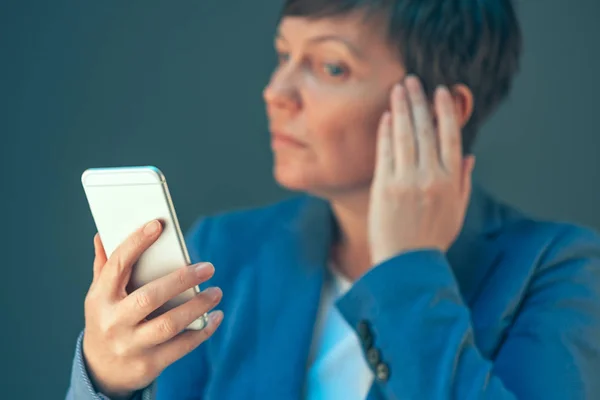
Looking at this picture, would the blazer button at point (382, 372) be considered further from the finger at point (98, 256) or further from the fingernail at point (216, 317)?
the finger at point (98, 256)

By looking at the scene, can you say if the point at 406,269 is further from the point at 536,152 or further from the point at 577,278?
the point at 536,152

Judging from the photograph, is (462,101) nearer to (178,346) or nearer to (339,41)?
(339,41)

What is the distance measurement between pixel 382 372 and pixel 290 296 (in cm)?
21

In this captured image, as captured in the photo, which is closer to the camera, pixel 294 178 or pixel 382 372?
pixel 382 372

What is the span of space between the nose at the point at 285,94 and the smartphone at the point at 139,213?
0.27 metres

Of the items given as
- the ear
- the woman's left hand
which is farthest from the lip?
the ear

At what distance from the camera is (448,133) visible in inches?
37.2

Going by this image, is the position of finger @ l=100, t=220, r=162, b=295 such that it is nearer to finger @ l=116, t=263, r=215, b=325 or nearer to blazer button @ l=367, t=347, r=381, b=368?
finger @ l=116, t=263, r=215, b=325

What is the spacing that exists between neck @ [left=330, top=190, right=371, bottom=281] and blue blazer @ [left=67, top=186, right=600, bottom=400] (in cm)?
3

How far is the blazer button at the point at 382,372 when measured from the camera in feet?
2.78

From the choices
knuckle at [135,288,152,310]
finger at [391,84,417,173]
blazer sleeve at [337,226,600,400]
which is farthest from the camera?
finger at [391,84,417,173]

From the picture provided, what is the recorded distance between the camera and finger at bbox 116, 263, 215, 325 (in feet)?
2.35

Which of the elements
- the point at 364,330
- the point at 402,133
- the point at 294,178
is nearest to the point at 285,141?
the point at 294,178

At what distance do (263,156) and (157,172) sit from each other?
645mm
